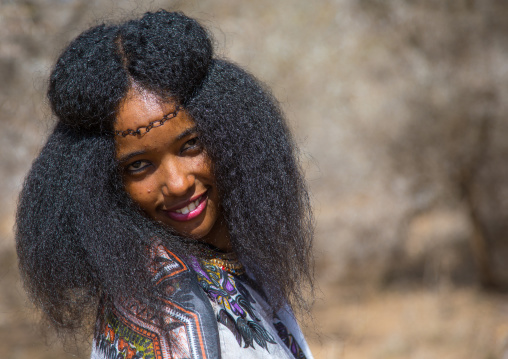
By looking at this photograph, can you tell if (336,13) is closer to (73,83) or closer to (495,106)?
(495,106)

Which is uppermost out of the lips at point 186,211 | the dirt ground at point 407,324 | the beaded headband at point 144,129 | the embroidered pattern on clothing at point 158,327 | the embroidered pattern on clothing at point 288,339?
the dirt ground at point 407,324

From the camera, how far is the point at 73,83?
1.34 meters

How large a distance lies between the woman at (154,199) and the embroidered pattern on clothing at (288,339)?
59 millimetres

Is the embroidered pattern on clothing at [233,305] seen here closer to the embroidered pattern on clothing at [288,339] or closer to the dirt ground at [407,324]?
the embroidered pattern on clothing at [288,339]

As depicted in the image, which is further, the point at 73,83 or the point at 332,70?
the point at 332,70

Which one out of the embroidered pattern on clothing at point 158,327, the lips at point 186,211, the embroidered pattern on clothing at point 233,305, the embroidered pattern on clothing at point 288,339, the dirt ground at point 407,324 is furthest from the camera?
the dirt ground at point 407,324

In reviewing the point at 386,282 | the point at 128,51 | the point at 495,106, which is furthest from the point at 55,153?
the point at 495,106

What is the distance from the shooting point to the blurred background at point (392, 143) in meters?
4.00

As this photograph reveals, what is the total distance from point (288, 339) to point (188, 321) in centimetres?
56

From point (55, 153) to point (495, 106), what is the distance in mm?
3743

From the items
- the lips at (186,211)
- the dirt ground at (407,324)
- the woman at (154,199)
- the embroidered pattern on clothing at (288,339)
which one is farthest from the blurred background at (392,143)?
the lips at (186,211)

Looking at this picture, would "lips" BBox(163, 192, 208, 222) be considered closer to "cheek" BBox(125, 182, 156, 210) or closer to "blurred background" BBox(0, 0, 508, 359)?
"cheek" BBox(125, 182, 156, 210)

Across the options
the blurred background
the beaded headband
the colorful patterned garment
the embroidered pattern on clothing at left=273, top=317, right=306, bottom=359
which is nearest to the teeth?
the colorful patterned garment

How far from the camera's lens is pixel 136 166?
4.56 feet
